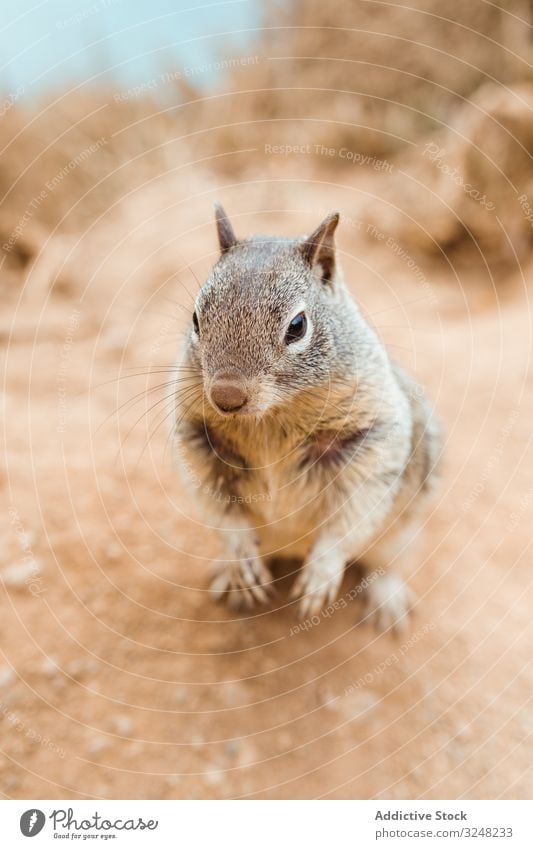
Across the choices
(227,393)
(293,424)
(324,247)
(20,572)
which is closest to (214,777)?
(20,572)

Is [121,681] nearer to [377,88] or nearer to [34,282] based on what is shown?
[34,282]

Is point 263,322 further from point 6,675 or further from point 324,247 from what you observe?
point 6,675

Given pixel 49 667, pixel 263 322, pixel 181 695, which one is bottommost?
pixel 181 695

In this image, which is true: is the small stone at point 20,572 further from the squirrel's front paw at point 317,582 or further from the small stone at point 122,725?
the squirrel's front paw at point 317,582

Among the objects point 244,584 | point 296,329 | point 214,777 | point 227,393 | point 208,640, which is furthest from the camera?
point 208,640

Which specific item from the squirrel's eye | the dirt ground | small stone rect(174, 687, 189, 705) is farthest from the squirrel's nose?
small stone rect(174, 687, 189, 705)

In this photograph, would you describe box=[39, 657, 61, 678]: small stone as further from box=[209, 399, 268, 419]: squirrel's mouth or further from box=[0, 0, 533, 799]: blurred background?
box=[209, 399, 268, 419]: squirrel's mouth
